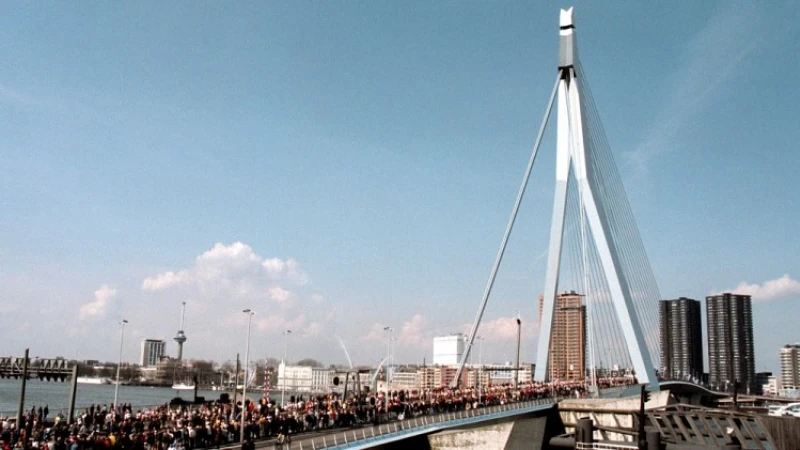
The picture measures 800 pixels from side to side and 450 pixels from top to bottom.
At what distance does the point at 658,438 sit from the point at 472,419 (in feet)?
27.9

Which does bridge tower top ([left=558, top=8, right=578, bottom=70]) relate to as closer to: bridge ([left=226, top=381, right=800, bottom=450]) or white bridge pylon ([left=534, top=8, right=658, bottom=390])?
white bridge pylon ([left=534, top=8, right=658, bottom=390])

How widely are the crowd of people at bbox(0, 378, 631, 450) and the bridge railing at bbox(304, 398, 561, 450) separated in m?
1.05

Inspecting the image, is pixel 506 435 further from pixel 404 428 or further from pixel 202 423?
pixel 202 423

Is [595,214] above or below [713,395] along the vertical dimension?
above

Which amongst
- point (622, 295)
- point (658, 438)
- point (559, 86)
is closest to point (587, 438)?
point (658, 438)

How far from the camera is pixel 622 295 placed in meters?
43.6

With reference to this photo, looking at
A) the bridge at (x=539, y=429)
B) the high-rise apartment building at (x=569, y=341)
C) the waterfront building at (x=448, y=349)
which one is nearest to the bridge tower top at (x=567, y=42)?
the bridge at (x=539, y=429)

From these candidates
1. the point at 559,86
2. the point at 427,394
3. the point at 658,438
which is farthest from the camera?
the point at 559,86

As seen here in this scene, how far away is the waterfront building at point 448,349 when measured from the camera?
133625 mm

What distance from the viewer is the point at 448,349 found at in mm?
138125

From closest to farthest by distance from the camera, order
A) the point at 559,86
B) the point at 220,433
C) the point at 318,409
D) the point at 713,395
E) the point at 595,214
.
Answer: the point at 220,433, the point at 318,409, the point at 595,214, the point at 559,86, the point at 713,395

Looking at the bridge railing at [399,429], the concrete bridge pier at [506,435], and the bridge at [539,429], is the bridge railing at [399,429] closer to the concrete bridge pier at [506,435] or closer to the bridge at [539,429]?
the bridge at [539,429]

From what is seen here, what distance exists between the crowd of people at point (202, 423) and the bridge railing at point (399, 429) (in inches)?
41.2

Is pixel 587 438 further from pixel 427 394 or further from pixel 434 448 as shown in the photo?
pixel 427 394
